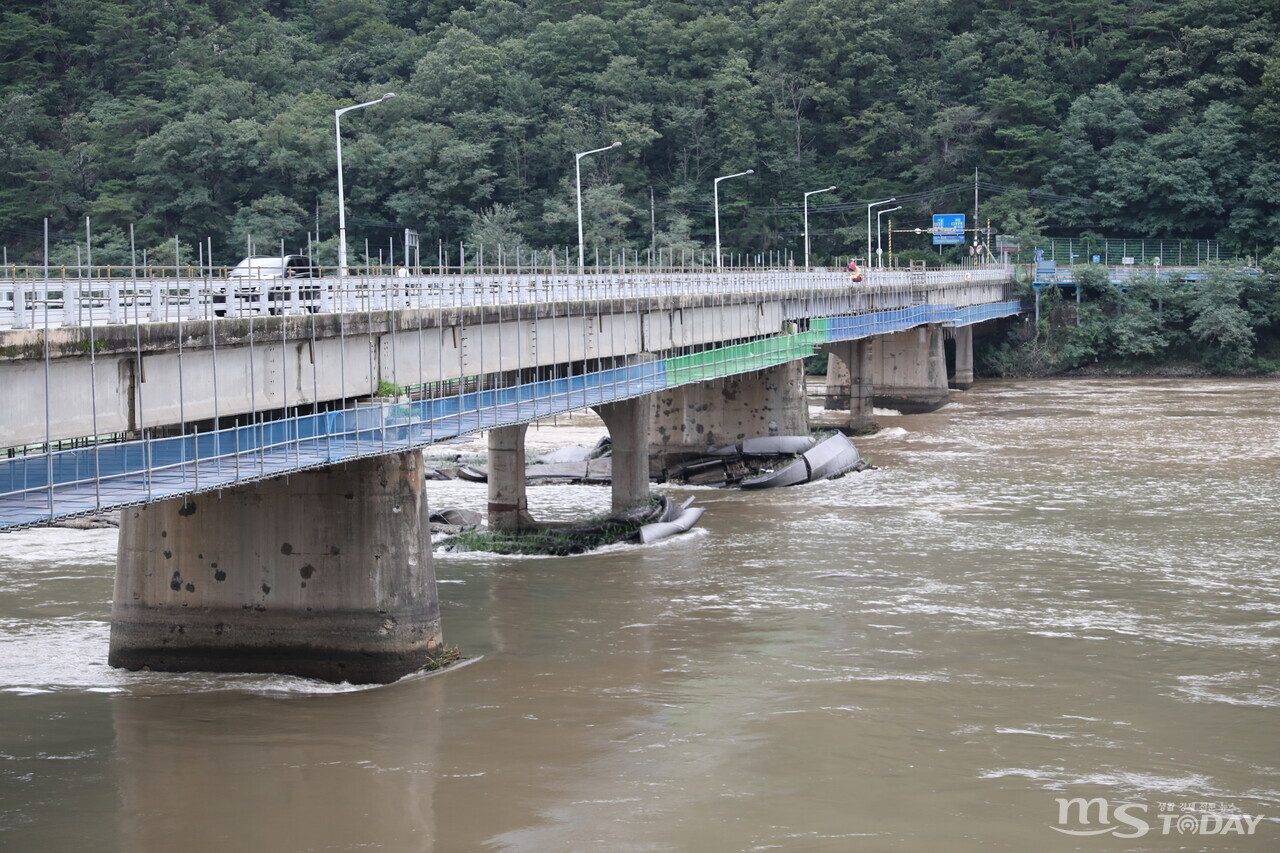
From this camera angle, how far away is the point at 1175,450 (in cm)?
6144

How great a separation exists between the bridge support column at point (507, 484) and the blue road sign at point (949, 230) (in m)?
82.5

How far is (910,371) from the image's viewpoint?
278ft

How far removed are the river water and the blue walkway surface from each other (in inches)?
163

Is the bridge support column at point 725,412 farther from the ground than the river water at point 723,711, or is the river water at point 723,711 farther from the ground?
the bridge support column at point 725,412

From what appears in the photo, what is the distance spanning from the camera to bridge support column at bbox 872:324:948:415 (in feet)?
276

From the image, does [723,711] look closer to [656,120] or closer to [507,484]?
[507,484]

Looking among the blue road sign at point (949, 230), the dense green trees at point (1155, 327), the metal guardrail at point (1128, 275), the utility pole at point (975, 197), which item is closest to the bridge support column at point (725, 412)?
the dense green trees at point (1155, 327)

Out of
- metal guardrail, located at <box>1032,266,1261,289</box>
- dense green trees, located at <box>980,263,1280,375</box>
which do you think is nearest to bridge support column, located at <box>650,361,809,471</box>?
dense green trees, located at <box>980,263,1280,375</box>

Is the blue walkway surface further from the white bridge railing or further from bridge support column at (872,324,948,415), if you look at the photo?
bridge support column at (872,324,948,415)

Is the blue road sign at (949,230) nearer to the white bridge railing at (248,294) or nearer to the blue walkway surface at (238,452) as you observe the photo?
the white bridge railing at (248,294)

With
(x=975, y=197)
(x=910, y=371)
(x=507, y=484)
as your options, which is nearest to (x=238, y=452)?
(x=507, y=484)

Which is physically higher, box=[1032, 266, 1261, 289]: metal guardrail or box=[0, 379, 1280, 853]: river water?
box=[1032, 266, 1261, 289]: metal guardrail

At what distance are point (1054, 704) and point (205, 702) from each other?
46.0 feet

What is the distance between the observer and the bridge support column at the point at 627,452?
45656mm
